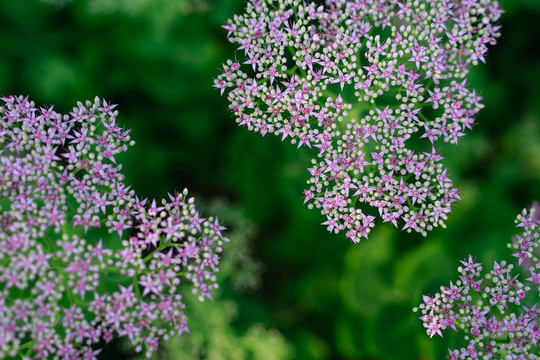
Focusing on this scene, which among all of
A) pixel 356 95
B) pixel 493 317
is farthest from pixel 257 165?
pixel 493 317

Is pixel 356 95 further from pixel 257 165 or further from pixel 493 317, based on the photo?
pixel 257 165

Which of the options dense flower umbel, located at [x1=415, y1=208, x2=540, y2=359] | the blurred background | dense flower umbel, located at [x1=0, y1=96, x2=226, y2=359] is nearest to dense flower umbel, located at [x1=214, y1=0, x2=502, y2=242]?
dense flower umbel, located at [x1=415, y1=208, x2=540, y2=359]

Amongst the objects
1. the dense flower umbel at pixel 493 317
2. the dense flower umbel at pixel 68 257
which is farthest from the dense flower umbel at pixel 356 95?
the dense flower umbel at pixel 68 257

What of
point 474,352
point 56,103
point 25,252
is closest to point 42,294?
point 25,252

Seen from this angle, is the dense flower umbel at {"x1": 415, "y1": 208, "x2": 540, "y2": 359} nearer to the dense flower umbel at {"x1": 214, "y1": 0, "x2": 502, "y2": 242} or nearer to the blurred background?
the dense flower umbel at {"x1": 214, "y1": 0, "x2": 502, "y2": 242}

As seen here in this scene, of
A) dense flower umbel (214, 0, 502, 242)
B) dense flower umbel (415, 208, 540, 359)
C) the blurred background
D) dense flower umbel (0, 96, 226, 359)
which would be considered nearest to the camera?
dense flower umbel (0, 96, 226, 359)

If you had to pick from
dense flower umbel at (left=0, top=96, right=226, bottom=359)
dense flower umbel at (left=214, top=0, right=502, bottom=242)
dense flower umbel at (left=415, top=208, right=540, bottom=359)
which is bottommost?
dense flower umbel at (left=415, top=208, right=540, bottom=359)

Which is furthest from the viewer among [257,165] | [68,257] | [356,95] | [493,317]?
[257,165]

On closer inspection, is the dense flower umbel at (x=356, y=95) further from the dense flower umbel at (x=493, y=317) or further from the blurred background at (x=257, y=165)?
the blurred background at (x=257, y=165)

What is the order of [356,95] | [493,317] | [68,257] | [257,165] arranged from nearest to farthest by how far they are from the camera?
[68,257], [493,317], [356,95], [257,165]
